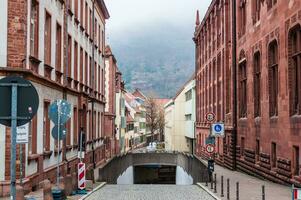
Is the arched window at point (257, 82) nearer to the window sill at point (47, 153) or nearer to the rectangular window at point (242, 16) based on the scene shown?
the rectangular window at point (242, 16)

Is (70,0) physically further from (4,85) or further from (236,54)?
(4,85)

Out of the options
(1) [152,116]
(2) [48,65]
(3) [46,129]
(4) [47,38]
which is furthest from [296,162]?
(1) [152,116]

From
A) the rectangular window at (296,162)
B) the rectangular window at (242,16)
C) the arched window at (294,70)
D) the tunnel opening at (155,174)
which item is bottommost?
the tunnel opening at (155,174)

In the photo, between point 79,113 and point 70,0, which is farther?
point 79,113

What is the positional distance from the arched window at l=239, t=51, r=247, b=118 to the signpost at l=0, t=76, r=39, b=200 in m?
26.6

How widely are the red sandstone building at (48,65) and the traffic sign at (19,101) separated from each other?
31.9ft

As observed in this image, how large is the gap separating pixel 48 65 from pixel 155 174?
167 feet

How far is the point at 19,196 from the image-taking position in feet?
33.3

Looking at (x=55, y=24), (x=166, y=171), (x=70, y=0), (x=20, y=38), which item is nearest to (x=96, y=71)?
(x=70, y=0)

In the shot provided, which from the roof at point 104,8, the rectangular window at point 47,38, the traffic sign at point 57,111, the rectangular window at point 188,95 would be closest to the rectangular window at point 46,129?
the rectangular window at point 47,38

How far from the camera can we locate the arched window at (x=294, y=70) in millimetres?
21656

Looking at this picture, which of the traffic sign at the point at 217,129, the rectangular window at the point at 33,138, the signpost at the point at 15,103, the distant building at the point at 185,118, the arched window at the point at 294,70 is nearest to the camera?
the signpost at the point at 15,103

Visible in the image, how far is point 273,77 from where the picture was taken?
2623 centimetres

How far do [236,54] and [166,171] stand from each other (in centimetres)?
3891
